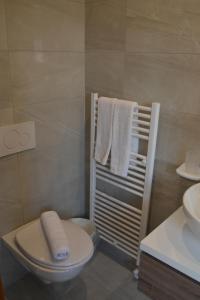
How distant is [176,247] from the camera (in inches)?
42.6

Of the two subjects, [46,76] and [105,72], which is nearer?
[46,76]

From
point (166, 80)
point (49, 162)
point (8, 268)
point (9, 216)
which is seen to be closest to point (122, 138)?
point (166, 80)

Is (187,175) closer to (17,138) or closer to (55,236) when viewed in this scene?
(55,236)

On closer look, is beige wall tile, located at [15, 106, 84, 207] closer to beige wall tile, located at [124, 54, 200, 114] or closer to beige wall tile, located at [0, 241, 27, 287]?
beige wall tile, located at [0, 241, 27, 287]

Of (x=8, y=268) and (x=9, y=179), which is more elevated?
(x=9, y=179)

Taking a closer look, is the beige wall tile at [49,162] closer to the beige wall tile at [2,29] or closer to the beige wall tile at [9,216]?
the beige wall tile at [9,216]

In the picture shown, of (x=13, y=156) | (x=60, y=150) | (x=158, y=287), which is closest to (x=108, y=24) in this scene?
(x=60, y=150)

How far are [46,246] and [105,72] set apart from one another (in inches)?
47.2

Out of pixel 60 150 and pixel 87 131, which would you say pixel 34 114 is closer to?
pixel 60 150

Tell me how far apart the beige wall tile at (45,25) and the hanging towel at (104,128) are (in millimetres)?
457

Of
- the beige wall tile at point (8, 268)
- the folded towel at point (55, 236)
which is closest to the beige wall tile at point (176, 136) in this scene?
the folded towel at point (55, 236)

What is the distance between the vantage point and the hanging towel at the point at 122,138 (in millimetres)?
1684

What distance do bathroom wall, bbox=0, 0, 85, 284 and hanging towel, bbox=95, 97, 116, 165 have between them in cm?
25

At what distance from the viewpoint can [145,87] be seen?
5.47 feet
